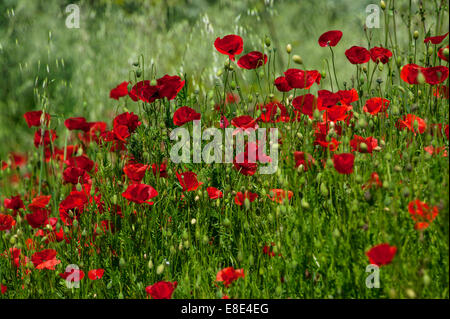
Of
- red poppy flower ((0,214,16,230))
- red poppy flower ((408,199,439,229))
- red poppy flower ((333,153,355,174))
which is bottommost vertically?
red poppy flower ((0,214,16,230))

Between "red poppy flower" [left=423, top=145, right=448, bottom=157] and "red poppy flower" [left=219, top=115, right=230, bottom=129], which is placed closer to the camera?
"red poppy flower" [left=423, top=145, right=448, bottom=157]

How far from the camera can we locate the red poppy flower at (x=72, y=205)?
1599 millimetres

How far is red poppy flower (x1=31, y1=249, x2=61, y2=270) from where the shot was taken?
4.78 feet

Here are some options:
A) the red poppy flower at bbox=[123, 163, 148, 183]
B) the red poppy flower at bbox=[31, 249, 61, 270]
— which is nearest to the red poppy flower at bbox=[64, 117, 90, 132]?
the red poppy flower at bbox=[123, 163, 148, 183]

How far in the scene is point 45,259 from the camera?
149 centimetres

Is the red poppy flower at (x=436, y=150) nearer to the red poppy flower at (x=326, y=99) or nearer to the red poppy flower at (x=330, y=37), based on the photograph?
the red poppy flower at (x=326, y=99)

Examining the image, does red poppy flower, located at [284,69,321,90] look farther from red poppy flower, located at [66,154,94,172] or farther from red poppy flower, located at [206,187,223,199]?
red poppy flower, located at [66,154,94,172]

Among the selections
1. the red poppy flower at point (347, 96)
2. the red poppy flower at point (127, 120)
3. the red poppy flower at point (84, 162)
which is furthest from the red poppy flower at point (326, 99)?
the red poppy flower at point (84, 162)

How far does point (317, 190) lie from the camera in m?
1.57

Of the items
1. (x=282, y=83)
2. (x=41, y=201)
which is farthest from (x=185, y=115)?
(x=41, y=201)

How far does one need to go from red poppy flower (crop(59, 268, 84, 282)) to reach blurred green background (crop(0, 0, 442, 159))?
134 cm

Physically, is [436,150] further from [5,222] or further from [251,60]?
[5,222]
